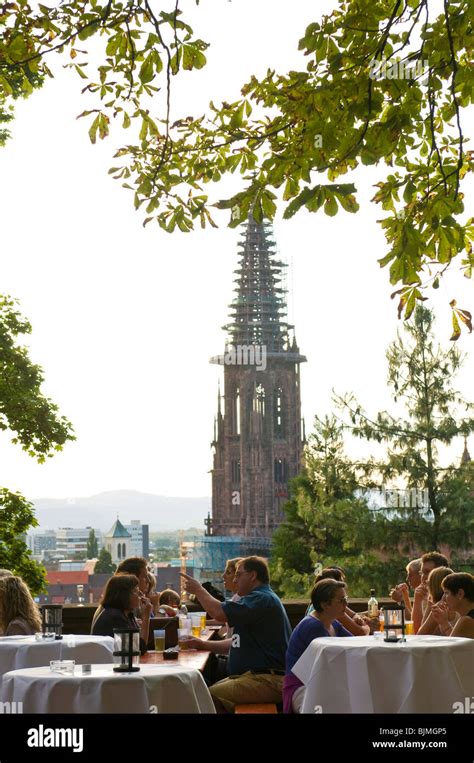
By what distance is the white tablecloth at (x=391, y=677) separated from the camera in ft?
20.8

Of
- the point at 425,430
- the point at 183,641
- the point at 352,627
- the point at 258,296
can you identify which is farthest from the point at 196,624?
the point at 258,296

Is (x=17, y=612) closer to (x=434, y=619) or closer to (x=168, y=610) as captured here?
(x=168, y=610)

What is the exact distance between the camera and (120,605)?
290 inches

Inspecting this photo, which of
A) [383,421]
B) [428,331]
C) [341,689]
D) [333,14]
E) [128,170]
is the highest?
[428,331]

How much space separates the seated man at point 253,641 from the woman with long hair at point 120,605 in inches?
13.9

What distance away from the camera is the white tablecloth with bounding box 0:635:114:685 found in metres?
7.36

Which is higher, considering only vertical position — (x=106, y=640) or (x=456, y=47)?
(x=456, y=47)

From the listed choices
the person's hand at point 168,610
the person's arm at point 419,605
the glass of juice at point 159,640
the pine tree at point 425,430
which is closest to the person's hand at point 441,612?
the glass of juice at point 159,640

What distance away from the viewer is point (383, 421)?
38031 mm

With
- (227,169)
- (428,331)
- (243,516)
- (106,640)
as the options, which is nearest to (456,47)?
(227,169)

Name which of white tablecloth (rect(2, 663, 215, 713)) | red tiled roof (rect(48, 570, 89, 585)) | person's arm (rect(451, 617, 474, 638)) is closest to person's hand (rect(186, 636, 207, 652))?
person's arm (rect(451, 617, 474, 638))
